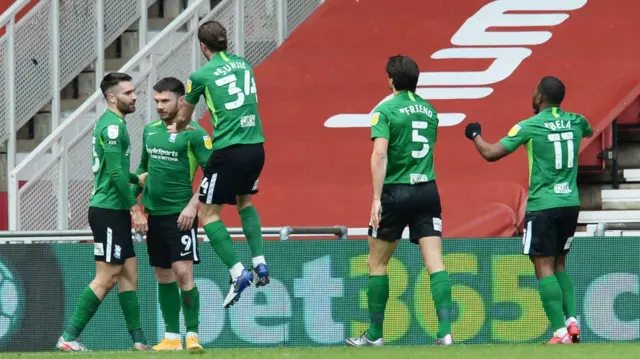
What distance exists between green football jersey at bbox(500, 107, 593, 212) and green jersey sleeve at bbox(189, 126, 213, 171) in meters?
2.04

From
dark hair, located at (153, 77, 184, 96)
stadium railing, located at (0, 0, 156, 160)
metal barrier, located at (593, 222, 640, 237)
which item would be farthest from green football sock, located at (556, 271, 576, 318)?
stadium railing, located at (0, 0, 156, 160)

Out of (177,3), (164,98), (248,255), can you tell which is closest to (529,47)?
(177,3)

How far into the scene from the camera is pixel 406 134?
32.2ft


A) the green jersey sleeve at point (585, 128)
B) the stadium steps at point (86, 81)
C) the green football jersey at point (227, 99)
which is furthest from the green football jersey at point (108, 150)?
the stadium steps at point (86, 81)

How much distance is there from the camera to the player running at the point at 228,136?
32.1 feet

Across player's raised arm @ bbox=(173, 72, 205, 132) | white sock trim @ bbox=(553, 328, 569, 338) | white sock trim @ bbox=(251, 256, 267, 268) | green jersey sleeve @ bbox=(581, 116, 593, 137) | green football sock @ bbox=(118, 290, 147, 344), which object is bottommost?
white sock trim @ bbox=(553, 328, 569, 338)

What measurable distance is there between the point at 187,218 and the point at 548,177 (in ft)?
8.10

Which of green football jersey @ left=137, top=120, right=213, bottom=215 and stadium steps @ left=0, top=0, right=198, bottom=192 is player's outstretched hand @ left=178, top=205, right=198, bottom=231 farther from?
stadium steps @ left=0, top=0, right=198, bottom=192

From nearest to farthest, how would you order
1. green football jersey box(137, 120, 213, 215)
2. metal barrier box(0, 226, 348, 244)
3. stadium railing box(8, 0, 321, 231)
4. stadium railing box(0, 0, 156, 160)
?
green football jersey box(137, 120, 213, 215) < metal barrier box(0, 226, 348, 244) < stadium railing box(8, 0, 321, 231) < stadium railing box(0, 0, 156, 160)

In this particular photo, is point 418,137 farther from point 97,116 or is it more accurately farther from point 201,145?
point 97,116

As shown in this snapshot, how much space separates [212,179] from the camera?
9820 mm

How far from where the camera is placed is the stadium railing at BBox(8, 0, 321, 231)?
1425 centimetres

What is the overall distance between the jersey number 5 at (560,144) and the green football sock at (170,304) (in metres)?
2.86

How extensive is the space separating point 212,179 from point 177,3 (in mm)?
8329
